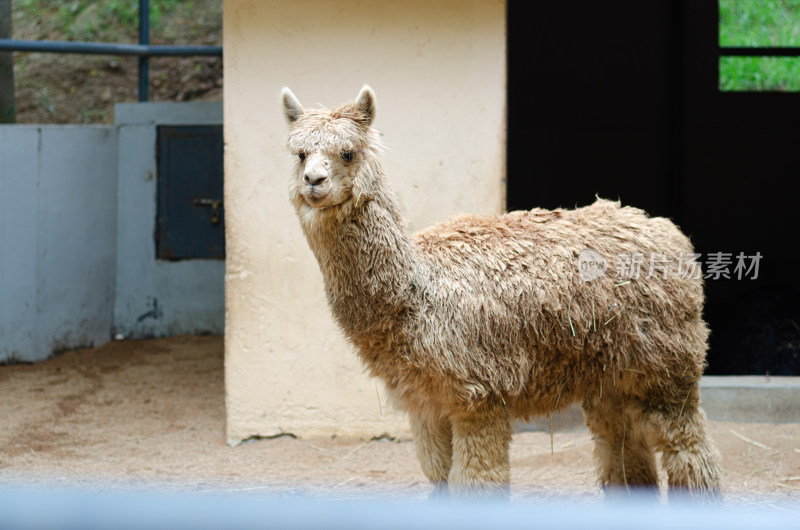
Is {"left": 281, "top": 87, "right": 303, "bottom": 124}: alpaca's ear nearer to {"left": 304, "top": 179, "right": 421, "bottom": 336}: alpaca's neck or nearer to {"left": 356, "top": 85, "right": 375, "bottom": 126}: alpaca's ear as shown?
{"left": 356, "top": 85, "right": 375, "bottom": 126}: alpaca's ear

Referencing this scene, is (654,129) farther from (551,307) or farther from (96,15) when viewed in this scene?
(96,15)

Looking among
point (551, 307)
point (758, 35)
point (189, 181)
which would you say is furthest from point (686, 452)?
point (758, 35)

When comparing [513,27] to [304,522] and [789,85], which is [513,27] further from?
[304,522]

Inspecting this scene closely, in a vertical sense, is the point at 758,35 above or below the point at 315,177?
above

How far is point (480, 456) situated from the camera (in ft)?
11.6

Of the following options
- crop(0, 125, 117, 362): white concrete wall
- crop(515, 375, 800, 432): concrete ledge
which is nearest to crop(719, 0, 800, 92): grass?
crop(515, 375, 800, 432): concrete ledge

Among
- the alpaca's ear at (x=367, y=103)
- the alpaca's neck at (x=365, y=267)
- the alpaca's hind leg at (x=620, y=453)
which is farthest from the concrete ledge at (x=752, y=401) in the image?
the alpaca's ear at (x=367, y=103)

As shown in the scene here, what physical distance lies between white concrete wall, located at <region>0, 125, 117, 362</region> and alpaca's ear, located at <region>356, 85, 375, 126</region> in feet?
16.6

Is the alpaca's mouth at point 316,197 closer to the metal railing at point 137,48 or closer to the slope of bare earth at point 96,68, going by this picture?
the metal railing at point 137,48

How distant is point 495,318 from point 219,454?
2755 mm

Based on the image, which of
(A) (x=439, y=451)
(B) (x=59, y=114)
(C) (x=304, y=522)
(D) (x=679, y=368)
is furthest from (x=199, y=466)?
(B) (x=59, y=114)

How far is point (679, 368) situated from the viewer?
12.6ft

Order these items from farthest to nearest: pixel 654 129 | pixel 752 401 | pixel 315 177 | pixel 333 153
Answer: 1. pixel 654 129
2. pixel 752 401
3. pixel 333 153
4. pixel 315 177

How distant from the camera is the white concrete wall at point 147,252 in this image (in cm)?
845
